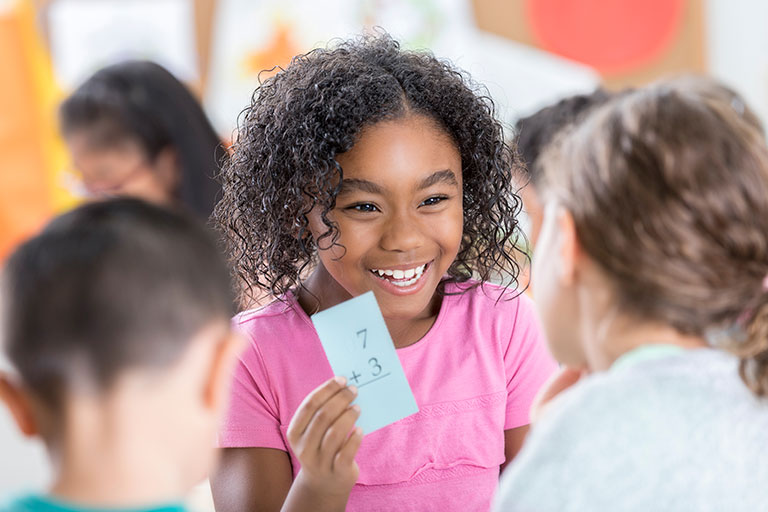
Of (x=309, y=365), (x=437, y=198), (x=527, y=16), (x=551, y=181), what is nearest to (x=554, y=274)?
(x=551, y=181)

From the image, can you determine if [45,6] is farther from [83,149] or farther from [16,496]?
[16,496]

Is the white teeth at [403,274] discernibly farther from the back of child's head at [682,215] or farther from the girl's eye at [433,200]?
the back of child's head at [682,215]

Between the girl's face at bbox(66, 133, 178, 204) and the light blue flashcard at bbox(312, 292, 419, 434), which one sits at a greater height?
the girl's face at bbox(66, 133, 178, 204)

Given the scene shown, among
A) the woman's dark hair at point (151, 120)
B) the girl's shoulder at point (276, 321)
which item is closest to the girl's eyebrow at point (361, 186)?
the girl's shoulder at point (276, 321)

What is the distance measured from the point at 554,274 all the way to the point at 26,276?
1.58ft

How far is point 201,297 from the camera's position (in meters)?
0.73

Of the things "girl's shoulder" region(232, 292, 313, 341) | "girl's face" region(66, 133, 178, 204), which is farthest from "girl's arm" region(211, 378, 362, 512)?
"girl's face" region(66, 133, 178, 204)

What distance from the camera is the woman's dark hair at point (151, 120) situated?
2006 mm

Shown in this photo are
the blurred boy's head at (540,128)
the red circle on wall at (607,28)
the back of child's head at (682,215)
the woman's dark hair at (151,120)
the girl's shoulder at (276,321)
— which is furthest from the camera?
the red circle on wall at (607,28)

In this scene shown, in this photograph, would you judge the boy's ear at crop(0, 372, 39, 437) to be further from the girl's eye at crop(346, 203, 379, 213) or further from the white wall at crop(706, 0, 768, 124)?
the white wall at crop(706, 0, 768, 124)

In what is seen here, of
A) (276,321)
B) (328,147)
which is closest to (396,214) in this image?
(328,147)

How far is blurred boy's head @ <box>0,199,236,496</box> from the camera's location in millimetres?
688

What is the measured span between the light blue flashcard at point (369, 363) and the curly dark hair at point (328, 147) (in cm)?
15

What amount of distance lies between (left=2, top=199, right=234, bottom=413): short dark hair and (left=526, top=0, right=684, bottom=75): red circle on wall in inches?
88.6
